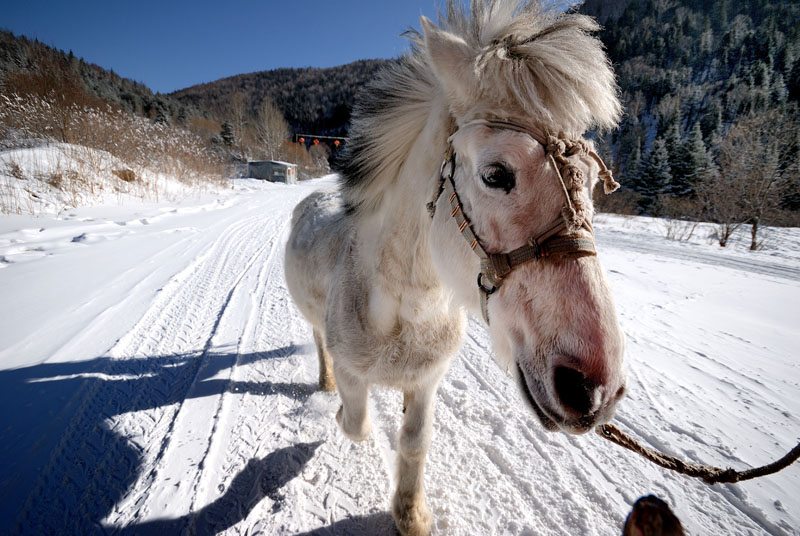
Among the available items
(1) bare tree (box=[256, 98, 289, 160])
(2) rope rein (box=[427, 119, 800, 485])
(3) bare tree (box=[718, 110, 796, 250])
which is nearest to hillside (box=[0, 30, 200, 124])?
(1) bare tree (box=[256, 98, 289, 160])

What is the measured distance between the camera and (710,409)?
8.20 ft

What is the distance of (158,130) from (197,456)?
1701 centimetres

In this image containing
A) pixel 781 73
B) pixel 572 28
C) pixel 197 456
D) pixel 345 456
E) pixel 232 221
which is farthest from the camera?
pixel 781 73

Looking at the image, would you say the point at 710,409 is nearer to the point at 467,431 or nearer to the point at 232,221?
the point at 467,431

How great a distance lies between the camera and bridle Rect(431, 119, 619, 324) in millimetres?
947

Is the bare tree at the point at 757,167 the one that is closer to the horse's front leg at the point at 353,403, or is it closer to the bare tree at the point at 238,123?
the horse's front leg at the point at 353,403

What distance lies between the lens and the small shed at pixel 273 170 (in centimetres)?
3122

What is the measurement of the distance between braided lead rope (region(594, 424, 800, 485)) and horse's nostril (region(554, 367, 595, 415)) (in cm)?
21

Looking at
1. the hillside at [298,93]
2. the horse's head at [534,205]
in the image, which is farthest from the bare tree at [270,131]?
the horse's head at [534,205]

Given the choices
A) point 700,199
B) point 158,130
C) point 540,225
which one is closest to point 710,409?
point 540,225

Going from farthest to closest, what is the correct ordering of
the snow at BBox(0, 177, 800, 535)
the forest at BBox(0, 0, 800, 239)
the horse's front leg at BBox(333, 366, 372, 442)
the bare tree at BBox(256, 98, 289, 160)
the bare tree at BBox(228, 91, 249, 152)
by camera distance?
the bare tree at BBox(228, 91, 249, 152) → the bare tree at BBox(256, 98, 289, 160) → the forest at BBox(0, 0, 800, 239) → the horse's front leg at BBox(333, 366, 372, 442) → the snow at BBox(0, 177, 800, 535)

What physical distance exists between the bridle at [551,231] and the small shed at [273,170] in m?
33.2

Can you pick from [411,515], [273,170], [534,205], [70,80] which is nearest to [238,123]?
[273,170]

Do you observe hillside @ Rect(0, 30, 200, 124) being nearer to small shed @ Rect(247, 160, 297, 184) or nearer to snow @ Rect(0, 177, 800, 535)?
small shed @ Rect(247, 160, 297, 184)
